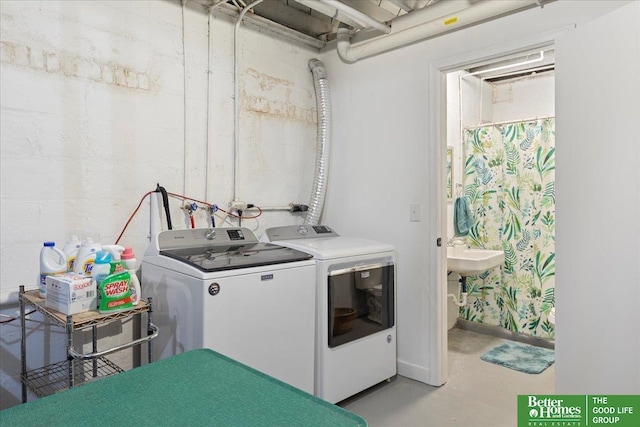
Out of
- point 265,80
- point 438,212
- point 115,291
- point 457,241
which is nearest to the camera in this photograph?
point 115,291

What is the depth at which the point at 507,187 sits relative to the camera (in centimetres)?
371

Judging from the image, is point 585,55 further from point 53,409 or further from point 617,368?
point 53,409

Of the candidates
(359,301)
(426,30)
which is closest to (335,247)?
(359,301)

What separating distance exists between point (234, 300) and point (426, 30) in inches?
81.1

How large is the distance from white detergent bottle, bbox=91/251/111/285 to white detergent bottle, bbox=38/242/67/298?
221mm

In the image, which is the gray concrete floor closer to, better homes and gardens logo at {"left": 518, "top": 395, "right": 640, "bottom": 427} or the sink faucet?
better homes and gardens logo at {"left": 518, "top": 395, "right": 640, "bottom": 427}

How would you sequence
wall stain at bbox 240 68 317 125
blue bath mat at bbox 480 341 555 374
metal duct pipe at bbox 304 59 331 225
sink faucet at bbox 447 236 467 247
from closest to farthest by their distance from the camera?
1. wall stain at bbox 240 68 317 125
2. blue bath mat at bbox 480 341 555 374
3. metal duct pipe at bbox 304 59 331 225
4. sink faucet at bbox 447 236 467 247

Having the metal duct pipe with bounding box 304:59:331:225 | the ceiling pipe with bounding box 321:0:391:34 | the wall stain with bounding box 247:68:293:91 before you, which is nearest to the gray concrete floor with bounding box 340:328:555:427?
the metal duct pipe with bounding box 304:59:331:225

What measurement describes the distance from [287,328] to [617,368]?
1.55 m

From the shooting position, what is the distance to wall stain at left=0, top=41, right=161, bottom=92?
1930 millimetres

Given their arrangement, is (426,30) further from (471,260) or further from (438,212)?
(471,260)

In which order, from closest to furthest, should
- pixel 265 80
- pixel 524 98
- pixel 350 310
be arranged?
pixel 350 310 < pixel 265 80 < pixel 524 98

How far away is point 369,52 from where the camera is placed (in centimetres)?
295

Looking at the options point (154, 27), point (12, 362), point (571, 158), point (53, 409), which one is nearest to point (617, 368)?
point (571, 158)
